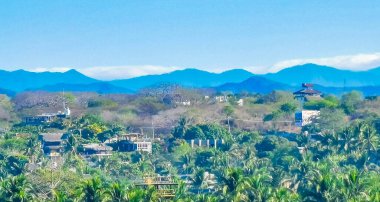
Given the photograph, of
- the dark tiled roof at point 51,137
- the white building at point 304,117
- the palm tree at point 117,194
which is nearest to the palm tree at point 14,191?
the palm tree at point 117,194

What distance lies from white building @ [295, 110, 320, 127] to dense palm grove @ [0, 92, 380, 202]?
170 centimetres

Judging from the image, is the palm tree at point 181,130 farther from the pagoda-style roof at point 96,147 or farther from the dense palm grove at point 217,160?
the pagoda-style roof at point 96,147

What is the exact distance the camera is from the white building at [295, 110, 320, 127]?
135 m

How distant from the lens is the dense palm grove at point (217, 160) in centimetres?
5831

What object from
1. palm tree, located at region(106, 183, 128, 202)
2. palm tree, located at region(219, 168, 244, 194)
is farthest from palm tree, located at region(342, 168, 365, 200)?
palm tree, located at region(106, 183, 128, 202)

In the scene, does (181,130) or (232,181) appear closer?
(232,181)

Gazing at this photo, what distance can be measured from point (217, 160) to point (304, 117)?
1814 inches

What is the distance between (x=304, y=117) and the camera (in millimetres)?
137125

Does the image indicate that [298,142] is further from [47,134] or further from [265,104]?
[265,104]

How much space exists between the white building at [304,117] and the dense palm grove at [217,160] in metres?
1.70

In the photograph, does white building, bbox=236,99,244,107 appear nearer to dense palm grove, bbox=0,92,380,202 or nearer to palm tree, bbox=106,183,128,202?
dense palm grove, bbox=0,92,380,202

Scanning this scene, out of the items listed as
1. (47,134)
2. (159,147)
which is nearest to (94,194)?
(159,147)

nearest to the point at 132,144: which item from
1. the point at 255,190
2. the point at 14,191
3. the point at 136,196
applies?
the point at 14,191

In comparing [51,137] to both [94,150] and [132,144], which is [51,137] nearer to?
[132,144]
